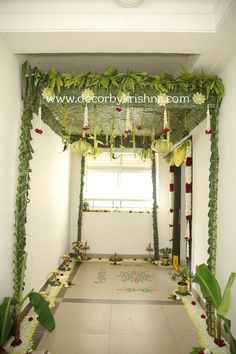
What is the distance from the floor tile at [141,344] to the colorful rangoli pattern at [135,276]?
1.73 meters

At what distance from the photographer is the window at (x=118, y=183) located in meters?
6.29

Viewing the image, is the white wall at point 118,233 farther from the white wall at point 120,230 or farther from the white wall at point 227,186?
the white wall at point 227,186

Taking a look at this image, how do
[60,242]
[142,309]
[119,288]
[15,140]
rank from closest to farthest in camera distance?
[15,140]
[142,309]
[119,288]
[60,242]

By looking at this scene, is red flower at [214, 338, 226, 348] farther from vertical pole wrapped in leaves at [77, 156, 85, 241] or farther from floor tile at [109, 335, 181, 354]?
vertical pole wrapped in leaves at [77, 156, 85, 241]

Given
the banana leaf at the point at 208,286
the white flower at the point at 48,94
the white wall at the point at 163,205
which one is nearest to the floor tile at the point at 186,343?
the banana leaf at the point at 208,286

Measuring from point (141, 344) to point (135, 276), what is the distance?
217 cm

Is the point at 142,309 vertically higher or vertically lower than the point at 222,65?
lower

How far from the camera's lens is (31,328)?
9.27 feet

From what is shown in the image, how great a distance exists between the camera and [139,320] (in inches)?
122

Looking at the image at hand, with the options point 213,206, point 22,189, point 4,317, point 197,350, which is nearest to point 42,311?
point 4,317

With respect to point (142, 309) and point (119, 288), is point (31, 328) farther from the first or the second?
point (119, 288)

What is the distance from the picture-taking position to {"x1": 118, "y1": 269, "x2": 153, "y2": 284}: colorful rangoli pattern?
4.54 meters

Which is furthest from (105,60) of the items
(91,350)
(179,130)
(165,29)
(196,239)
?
(91,350)

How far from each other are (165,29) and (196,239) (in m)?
2.72
